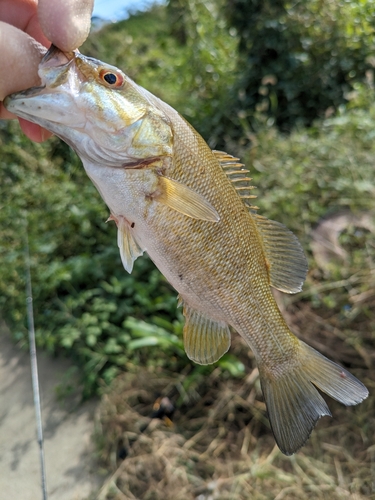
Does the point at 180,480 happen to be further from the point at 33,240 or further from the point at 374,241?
the point at 33,240

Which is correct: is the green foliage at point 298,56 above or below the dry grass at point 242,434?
above

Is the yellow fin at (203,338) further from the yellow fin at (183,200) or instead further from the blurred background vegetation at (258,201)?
the blurred background vegetation at (258,201)

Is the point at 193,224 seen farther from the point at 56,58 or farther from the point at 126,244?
the point at 56,58

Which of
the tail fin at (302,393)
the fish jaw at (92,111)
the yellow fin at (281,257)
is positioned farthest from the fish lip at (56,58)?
the tail fin at (302,393)

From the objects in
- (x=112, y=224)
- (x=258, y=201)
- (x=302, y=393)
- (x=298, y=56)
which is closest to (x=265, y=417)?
(x=302, y=393)

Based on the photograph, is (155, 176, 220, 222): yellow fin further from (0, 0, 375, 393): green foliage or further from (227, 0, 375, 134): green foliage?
(227, 0, 375, 134): green foliage

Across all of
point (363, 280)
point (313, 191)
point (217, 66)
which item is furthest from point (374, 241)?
point (217, 66)

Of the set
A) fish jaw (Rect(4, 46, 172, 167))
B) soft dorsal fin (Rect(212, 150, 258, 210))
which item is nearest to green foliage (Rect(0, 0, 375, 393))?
soft dorsal fin (Rect(212, 150, 258, 210))
